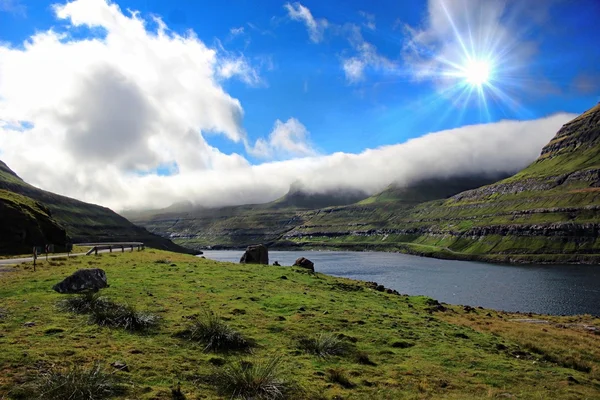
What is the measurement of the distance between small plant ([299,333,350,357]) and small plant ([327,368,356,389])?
2.26 metres

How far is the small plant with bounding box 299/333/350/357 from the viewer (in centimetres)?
1822

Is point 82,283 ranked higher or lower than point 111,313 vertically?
higher

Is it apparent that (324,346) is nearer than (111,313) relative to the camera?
Yes

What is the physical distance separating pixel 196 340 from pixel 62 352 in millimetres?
5483

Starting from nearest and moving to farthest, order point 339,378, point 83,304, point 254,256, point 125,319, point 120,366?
1. point 120,366
2. point 339,378
3. point 125,319
4. point 83,304
5. point 254,256

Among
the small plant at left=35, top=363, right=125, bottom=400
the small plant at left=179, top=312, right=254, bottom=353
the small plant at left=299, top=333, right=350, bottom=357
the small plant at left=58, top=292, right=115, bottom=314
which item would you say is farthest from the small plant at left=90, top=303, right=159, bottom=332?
the small plant at left=299, top=333, right=350, bottom=357

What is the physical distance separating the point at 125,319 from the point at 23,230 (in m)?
57.2

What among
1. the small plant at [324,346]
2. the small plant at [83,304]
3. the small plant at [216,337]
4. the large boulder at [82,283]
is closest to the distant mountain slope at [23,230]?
the large boulder at [82,283]

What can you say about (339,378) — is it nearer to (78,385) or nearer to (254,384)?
(254,384)

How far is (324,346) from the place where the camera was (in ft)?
60.5

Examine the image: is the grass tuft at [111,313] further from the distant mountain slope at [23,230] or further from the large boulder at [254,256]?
the distant mountain slope at [23,230]

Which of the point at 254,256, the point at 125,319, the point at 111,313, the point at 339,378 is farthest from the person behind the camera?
the point at 254,256

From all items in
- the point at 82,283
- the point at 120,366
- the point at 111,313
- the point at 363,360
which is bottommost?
the point at 363,360

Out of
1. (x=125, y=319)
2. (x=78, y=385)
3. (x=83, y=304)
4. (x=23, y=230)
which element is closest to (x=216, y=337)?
(x=125, y=319)
